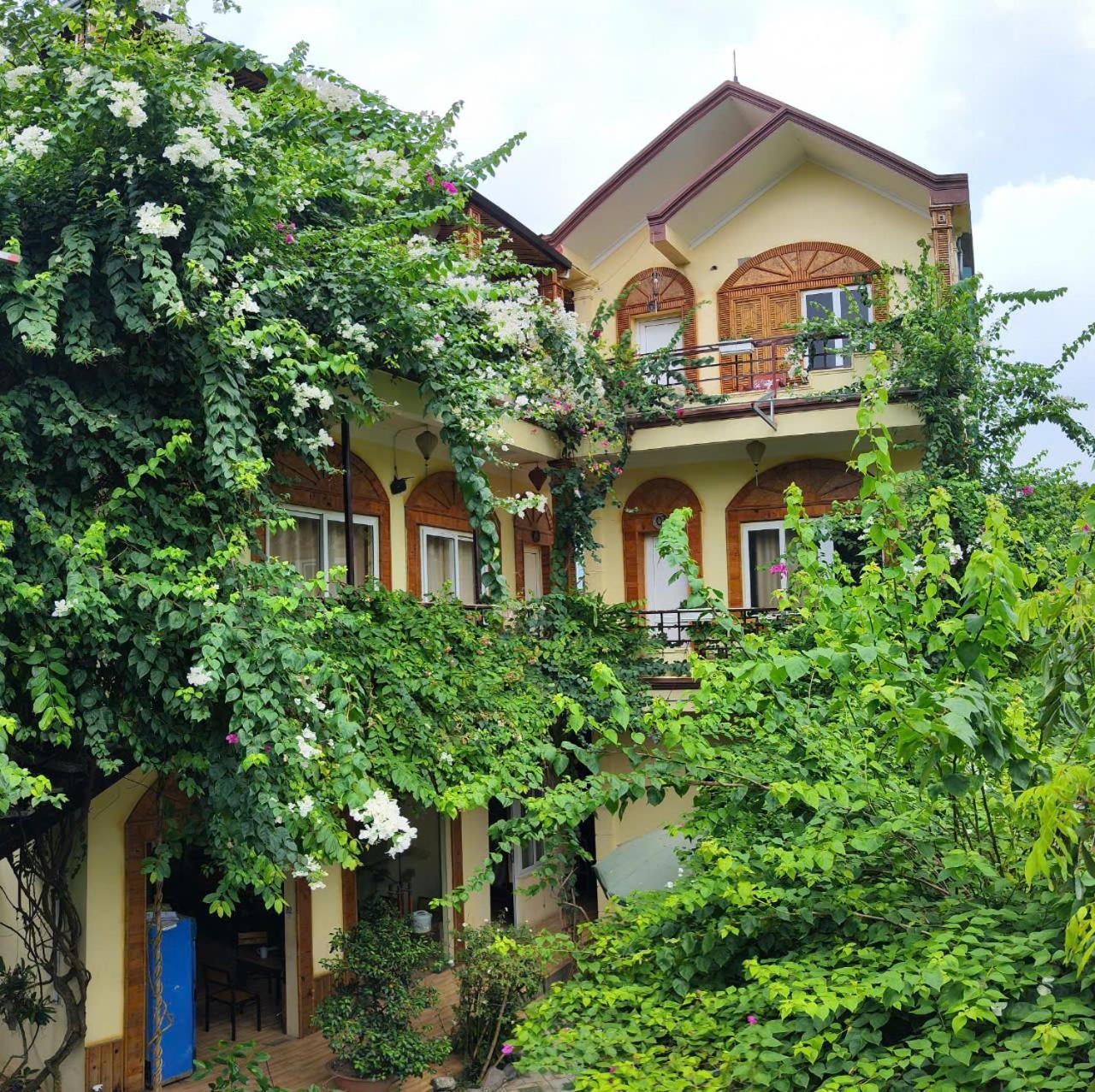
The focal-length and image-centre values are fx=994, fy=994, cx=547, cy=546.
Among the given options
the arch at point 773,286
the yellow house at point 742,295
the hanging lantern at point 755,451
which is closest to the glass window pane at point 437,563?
the yellow house at point 742,295

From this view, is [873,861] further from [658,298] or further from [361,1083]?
[658,298]

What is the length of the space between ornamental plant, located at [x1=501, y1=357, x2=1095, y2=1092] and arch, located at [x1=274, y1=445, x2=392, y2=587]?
5.45m

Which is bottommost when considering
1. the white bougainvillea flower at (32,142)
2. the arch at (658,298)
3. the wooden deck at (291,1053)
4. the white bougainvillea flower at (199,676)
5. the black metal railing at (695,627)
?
the wooden deck at (291,1053)

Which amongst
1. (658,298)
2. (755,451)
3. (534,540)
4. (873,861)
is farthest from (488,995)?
(658,298)

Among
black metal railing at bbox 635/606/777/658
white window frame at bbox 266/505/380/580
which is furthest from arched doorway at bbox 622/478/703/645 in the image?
white window frame at bbox 266/505/380/580

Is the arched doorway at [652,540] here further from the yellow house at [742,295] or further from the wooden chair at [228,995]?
the wooden chair at [228,995]

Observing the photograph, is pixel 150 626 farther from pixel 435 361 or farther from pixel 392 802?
pixel 435 361

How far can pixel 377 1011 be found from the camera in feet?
31.6

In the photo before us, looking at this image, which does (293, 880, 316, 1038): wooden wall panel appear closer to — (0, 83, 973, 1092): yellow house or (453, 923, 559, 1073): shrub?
(0, 83, 973, 1092): yellow house

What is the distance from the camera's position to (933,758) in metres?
3.75

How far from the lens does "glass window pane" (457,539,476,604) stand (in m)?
13.3

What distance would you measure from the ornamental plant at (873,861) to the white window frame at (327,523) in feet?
18.0

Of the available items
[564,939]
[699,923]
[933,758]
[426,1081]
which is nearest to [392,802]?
[564,939]

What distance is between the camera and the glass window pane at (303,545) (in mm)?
10227
